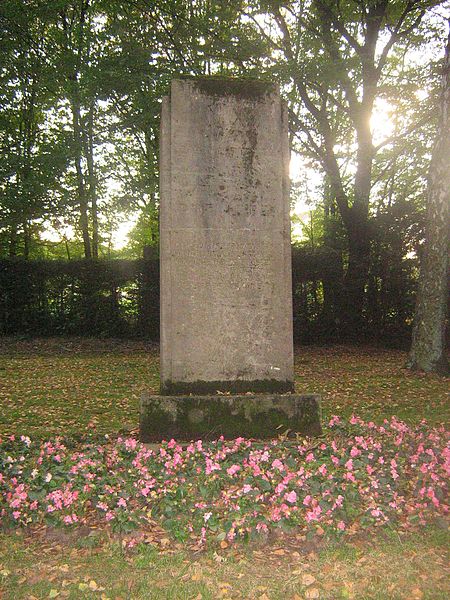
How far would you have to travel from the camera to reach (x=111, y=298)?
655 inches

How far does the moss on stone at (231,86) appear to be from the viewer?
5617 millimetres

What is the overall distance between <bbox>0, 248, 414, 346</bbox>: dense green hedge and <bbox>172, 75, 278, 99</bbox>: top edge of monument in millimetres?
11046

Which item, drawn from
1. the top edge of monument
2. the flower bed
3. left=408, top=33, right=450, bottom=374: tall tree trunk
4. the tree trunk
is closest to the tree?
the tree trunk

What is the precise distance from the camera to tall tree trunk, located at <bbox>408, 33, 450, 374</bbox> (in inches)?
406

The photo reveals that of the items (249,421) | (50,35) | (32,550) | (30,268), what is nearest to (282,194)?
(249,421)

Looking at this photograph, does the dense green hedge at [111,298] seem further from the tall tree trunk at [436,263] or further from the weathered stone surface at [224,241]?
the weathered stone surface at [224,241]

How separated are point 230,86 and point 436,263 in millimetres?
6786

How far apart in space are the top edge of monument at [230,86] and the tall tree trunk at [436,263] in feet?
Answer: 19.5

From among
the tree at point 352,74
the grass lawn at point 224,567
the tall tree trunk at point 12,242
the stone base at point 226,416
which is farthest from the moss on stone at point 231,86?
the tall tree trunk at point 12,242

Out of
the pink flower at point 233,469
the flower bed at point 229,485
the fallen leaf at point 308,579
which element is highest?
the pink flower at point 233,469

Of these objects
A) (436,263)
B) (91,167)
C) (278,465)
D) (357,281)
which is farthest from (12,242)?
(278,465)

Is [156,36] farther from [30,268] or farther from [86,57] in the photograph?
[30,268]

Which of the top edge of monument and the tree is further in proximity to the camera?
the tree

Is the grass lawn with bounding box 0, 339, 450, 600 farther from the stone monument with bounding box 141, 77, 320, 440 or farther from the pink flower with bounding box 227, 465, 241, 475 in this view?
the stone monument with bounding box 141, 77, 320, 440
